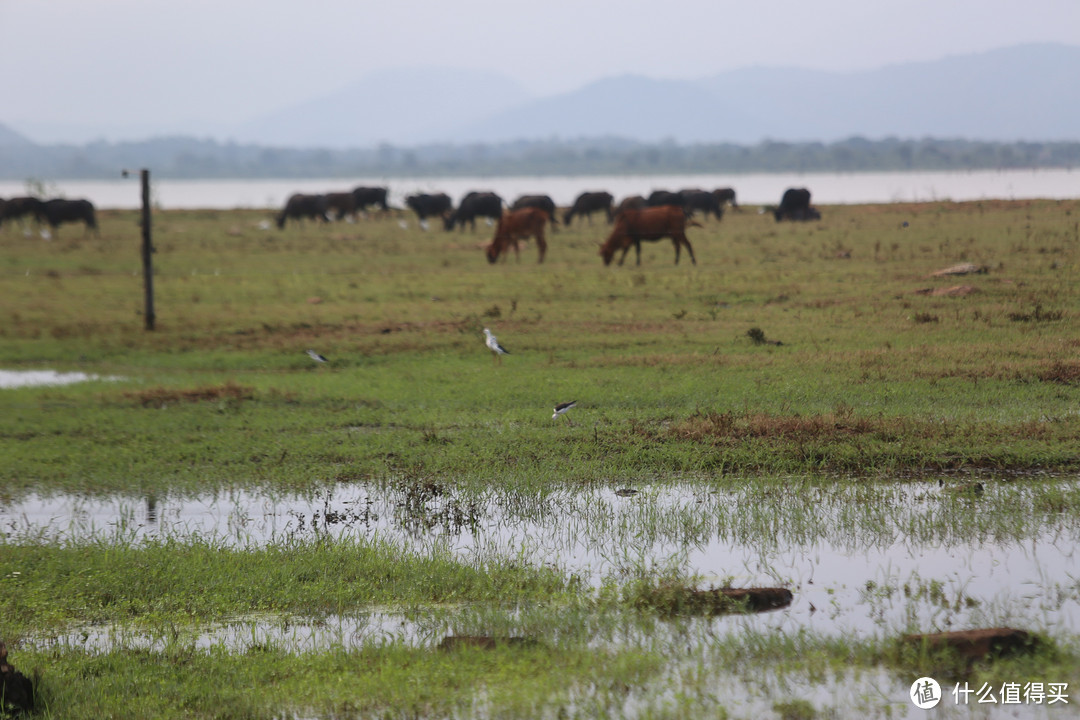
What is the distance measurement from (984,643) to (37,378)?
44.4ft

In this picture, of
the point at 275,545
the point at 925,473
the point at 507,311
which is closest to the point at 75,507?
the point at 275,545

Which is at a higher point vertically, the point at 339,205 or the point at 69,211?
the point at 339,205

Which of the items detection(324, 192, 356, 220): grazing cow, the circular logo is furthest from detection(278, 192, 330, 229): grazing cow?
the circular logo

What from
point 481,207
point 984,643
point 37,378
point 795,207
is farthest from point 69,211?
point 984,643

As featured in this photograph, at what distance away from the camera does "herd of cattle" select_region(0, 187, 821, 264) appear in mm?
25219

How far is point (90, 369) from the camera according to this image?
49.8ft

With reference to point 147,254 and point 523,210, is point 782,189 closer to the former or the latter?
point 523,210

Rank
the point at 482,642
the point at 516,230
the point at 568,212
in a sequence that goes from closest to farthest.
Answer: the point at 482,642 < the point at 516,230 < the point at 568,212

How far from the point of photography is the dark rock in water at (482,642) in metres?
5.43

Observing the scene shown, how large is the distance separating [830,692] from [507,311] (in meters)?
13.8

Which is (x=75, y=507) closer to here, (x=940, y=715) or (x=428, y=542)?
(x=428, y=542)

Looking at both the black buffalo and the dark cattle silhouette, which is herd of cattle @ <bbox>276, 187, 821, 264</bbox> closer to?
the black buffalo

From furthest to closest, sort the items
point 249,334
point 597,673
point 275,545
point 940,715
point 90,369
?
point 249,334, point 90,369, point 275,545, point 597,673, point 940,715

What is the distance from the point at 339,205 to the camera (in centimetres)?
4909
